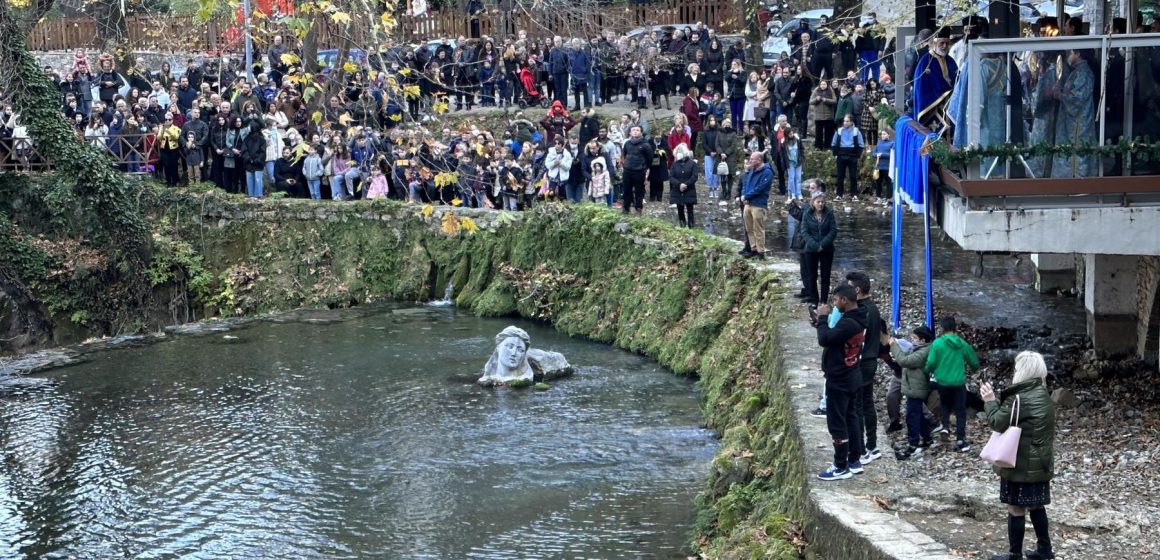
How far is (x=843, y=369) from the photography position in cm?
1052

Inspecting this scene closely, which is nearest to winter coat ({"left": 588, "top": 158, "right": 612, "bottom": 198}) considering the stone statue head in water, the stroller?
the stone statue head in water

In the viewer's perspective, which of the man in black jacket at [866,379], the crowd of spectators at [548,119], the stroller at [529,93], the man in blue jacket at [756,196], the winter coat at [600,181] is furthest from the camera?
the stroller at [529,93]

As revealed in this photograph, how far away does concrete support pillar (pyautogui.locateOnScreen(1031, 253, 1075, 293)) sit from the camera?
17.4m

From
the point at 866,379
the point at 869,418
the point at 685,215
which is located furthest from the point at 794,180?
the point at 866,379

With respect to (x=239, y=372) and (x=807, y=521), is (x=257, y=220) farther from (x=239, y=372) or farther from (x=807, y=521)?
(x=807, y=521)

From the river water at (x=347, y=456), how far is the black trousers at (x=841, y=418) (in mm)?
2380

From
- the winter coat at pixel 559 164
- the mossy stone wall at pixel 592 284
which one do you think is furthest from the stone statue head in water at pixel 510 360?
the winter coat at pixel 559 164

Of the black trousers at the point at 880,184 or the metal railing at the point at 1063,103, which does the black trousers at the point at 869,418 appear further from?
the black trousers at the point at 880,184

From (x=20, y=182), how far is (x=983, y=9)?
777 inches

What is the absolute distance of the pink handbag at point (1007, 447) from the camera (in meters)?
8.35

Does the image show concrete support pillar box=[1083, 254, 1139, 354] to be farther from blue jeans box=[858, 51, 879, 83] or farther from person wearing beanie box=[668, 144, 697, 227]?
blue jeans box=[858, 51, 879, 83]

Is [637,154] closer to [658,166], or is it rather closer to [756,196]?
[658,166]

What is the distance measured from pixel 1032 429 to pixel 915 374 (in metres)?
3.07

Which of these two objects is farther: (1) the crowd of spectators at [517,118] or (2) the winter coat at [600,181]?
(1) the crowd of spectators at [517,118]
